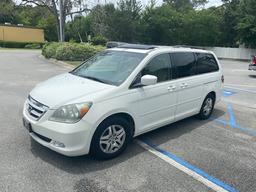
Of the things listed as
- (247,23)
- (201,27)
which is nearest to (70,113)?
(247,23)

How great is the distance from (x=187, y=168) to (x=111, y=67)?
2.13 metres

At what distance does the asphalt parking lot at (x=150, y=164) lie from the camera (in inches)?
127

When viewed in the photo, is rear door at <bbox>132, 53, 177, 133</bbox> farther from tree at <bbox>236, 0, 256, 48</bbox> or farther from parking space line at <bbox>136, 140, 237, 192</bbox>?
tree at <bbox>236, 0, 256, 48</bbox>

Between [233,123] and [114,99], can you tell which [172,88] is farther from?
[233,123]

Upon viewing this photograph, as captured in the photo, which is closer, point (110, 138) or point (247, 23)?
point (110, 138)

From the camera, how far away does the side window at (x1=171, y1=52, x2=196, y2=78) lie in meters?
4.87

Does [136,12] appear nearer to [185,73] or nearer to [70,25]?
[70,25]

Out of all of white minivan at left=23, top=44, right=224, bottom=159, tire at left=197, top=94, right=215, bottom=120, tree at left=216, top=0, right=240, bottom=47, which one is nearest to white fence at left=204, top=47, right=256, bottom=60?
tree at left=216, top=0, right=240, bottom=47

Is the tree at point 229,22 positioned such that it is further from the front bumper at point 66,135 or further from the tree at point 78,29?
the front bumper at point 66,135

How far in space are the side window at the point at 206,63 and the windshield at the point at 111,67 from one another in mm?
1759

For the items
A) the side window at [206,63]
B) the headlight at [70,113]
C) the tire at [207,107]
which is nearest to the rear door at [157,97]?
the headlight at [70,113]

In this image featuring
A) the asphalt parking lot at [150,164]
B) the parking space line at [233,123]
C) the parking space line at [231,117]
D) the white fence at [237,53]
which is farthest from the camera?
the white fence at [237,53]

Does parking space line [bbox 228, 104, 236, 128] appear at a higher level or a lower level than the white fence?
lower

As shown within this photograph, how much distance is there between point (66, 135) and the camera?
3314mm
